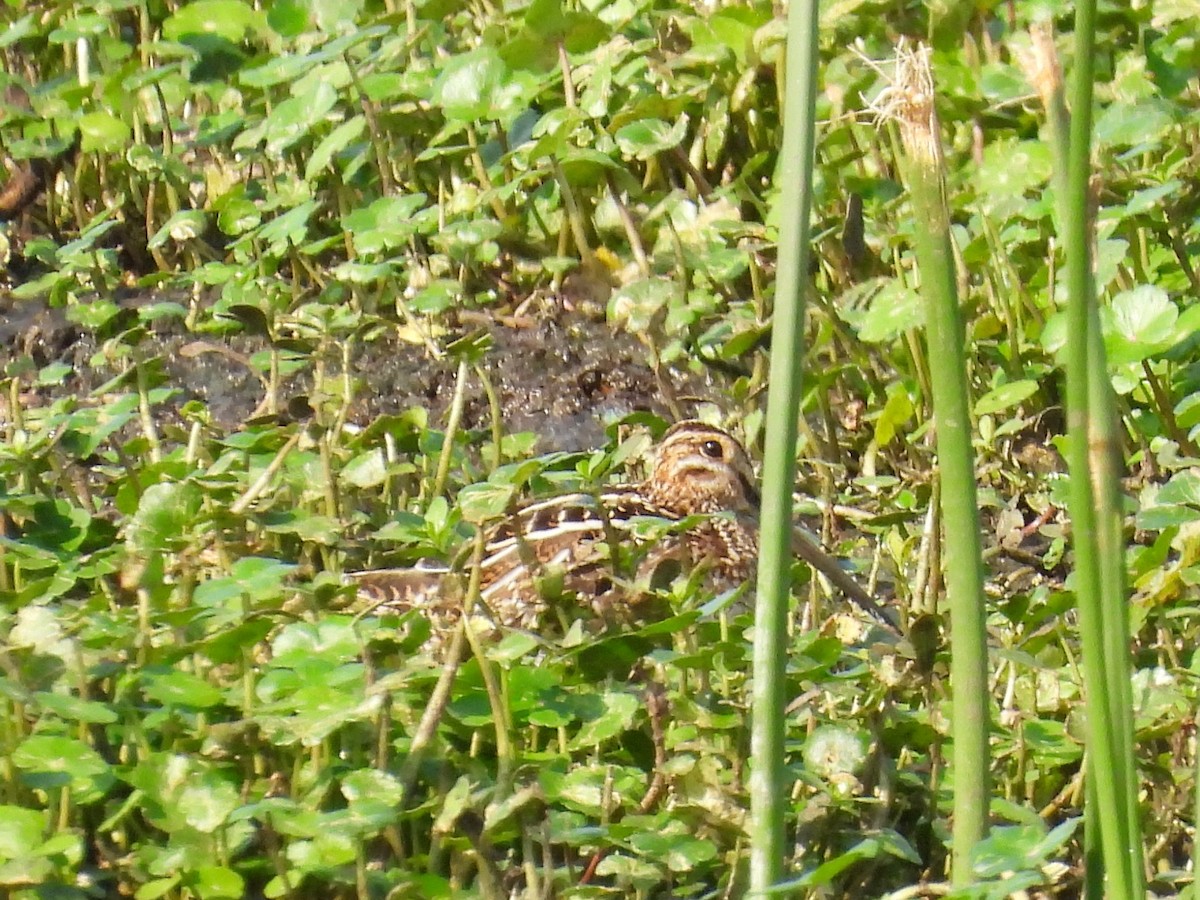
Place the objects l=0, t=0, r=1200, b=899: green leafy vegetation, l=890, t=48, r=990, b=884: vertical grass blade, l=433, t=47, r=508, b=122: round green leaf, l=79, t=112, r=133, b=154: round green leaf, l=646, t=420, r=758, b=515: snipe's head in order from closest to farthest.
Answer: l=890, t=48, r=990, b=884: vertical grass blade, l=0, t=0, r=1200, b=899: green leafy vegetation, l=646, t=420, r=758, b=515: snipe's head, l=433, t=47, r=508, b=122: round green leaf, l=79, t=112, r=133, b=154: round green leaf

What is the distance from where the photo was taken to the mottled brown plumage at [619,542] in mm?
2189

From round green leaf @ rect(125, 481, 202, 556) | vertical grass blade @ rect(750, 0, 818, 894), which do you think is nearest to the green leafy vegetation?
round green leaf @ rect(125, 481, 202, 556)

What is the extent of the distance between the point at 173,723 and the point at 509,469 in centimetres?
41

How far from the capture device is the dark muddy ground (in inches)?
137

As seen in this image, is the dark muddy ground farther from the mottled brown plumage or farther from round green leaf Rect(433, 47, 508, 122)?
round green leaf Rect(433, 47, 508, 122)

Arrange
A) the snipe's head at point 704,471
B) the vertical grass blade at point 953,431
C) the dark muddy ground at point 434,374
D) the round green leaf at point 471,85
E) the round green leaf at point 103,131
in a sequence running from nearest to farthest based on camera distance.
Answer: the vertical grass blade at point 953,431, the snipe's head at point 704,471, the round green leaf at point 471,85, the dark muddy ground at point 434,374, the round green leaf at point 103,131

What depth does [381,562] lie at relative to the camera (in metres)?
2.62

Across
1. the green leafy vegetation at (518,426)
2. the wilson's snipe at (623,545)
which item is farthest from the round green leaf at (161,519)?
the wilson's snipe at (623,545)

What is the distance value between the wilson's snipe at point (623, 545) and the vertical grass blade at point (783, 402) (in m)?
0.68

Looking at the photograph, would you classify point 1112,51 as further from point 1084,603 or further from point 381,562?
point 1084,603

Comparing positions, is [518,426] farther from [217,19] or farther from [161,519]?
[161,519]

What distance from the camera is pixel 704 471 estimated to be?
10.1 ft

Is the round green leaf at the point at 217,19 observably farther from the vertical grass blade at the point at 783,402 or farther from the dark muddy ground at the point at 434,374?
the vertical grass blade at the point at 783,402

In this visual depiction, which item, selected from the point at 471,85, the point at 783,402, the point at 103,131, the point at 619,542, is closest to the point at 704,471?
the point at 619,542
